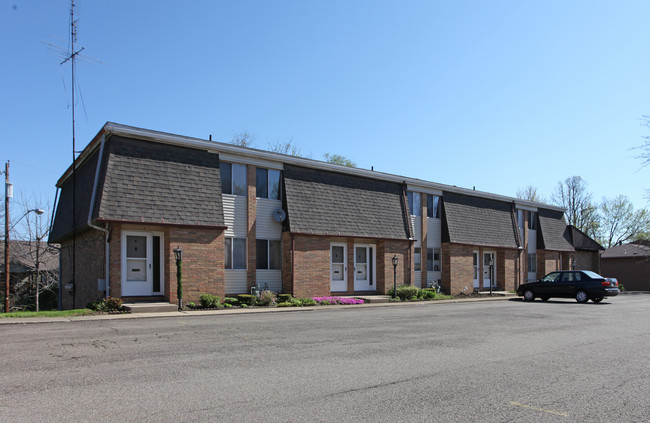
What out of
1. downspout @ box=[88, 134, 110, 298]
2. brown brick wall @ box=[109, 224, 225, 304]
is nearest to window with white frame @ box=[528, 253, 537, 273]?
brown brick wall @ box=[109, 224, 225, 304]

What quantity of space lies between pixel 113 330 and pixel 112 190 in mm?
6188

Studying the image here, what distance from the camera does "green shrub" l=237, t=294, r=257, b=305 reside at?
1827 cm

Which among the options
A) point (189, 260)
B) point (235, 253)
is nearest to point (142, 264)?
point (189, 260)

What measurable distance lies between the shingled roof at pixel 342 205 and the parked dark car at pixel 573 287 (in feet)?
22.6

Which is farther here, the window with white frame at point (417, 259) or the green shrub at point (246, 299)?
the window with white frame at point (417, 259)

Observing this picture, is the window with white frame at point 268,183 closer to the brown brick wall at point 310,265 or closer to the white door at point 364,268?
the brown brick wall at point 310,265

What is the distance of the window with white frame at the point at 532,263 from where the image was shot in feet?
113

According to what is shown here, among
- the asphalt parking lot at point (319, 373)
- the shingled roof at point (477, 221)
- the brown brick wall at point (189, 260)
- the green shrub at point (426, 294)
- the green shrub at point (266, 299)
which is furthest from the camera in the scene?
the shingled roof at point (477, 221)

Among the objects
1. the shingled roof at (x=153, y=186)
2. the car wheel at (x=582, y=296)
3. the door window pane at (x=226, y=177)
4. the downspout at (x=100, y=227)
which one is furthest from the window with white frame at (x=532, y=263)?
the downspout at (x=100, y=227)

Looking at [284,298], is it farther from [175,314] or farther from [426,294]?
[426,294]

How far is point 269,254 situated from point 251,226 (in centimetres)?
148

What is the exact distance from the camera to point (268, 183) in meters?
20.6

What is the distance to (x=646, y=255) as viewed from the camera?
42969 millimetres

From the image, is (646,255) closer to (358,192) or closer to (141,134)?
(358,192)
